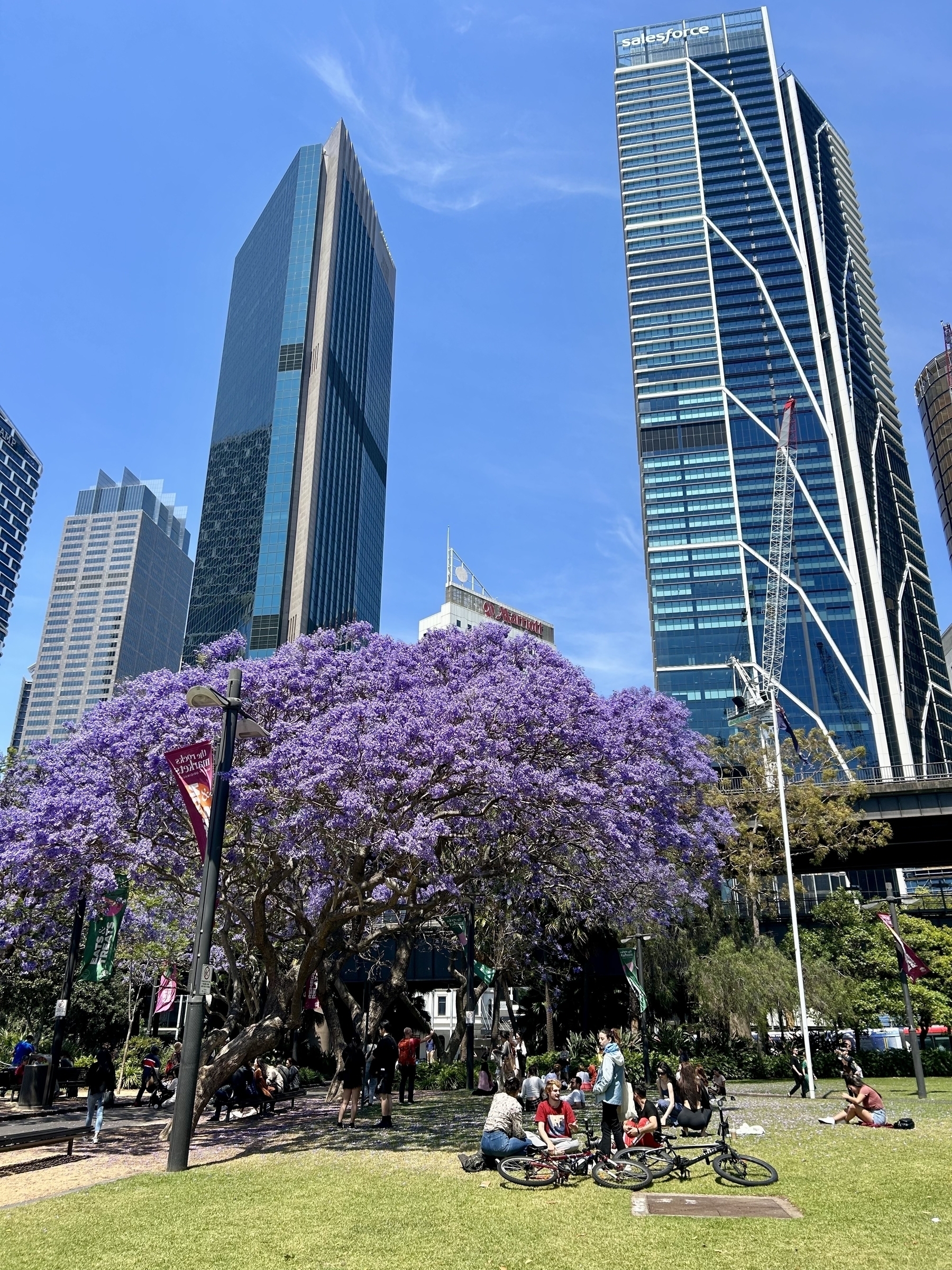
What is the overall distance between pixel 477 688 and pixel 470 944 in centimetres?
1043

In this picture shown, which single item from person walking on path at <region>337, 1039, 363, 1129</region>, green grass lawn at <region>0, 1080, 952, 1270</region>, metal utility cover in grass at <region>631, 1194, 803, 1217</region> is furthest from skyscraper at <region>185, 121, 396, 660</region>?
metal utility cover in grass at <region>631, 1194, 803, 1217</region>

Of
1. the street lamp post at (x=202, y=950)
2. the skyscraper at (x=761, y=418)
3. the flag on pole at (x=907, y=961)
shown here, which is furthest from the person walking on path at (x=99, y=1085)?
the skyscraper at (x=761, y=418)

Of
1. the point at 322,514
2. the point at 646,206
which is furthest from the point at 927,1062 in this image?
the point at 646,206

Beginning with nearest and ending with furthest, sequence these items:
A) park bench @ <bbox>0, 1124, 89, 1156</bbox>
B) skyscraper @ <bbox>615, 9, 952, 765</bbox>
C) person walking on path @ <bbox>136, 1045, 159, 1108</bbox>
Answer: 1. park bench @ <bbox>0, 1124, 89, 1156</bbox>
2. person walking on path @ <bbox>136, 1045, 159, 1108</bbox>
3. skyscraper @ <bbox>615, 9, 952, 765</bbox>

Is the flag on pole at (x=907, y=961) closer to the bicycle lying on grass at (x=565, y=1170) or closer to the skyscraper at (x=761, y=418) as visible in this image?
the bicycle lying on grass at (x=565, y=1170)

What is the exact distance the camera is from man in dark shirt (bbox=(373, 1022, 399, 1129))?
17219mm

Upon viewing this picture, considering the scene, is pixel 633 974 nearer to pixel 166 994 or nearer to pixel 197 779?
pixel 197 779

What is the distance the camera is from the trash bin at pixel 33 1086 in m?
21.5

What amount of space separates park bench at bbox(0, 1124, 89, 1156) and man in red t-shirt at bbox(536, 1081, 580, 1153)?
7.79 m

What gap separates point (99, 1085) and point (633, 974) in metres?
12.3

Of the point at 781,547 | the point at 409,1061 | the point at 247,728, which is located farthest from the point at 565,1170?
the point at 781,547

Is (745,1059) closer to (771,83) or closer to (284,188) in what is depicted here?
(284,188)

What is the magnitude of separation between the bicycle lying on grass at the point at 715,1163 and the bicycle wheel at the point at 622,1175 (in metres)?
0.06

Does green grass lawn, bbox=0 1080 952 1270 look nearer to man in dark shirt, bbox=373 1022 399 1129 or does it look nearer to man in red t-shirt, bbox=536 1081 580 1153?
man in red t-shirt, bbox=536 1081 580 1153
